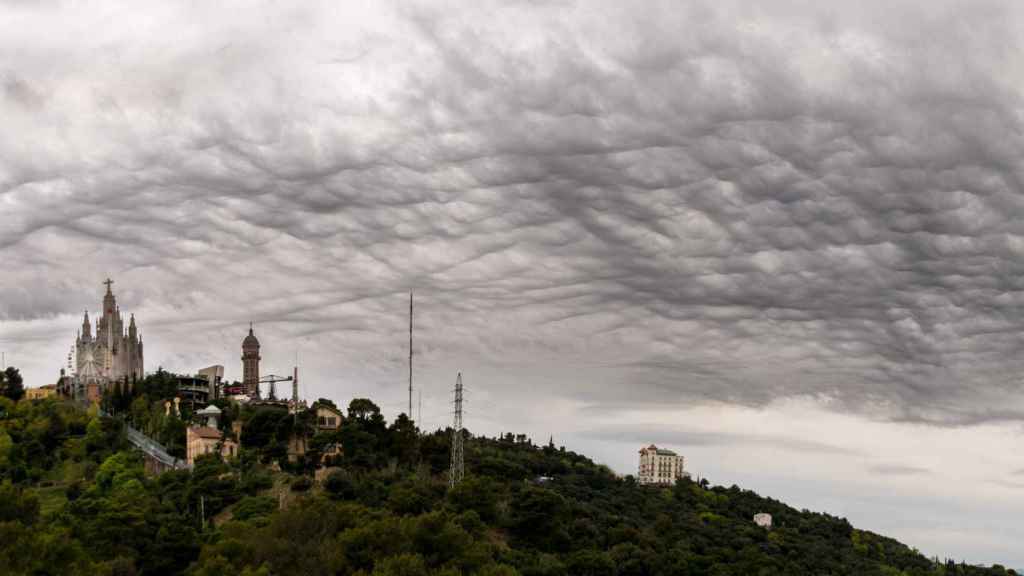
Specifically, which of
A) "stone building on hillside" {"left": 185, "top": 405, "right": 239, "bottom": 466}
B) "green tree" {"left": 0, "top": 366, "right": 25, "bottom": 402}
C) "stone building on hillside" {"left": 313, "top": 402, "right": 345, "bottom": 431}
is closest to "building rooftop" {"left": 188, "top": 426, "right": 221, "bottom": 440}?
"stone building on hillside" {"left": 185, "top": 405, "right": 239, "bottom": 466}

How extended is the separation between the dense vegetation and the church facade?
33.2 ft

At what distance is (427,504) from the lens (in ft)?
426

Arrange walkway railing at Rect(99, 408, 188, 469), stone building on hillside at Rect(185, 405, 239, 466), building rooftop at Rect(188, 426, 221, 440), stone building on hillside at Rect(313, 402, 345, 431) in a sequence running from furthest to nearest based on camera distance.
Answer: stone building on hillside at Rect(313, 402, 345, 431) < building rooftop at Rect(188, 426, 221, 440) < stone building on hillside at Rect(185, 405, 239, 466) < walkway railing at Rect(99, 408, 188, 469)

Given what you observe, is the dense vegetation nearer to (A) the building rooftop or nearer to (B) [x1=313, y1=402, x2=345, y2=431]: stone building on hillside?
(B) [x1=313, y1=402, x2=345, y2=431]: stone building on hillside

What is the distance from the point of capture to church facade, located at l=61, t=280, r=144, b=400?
18775cm

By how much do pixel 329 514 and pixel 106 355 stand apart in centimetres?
9358

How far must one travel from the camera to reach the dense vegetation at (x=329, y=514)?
98.6m

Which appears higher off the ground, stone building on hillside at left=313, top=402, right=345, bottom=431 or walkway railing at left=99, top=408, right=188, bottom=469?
stone building on hillside at left=313, top=402, right=345, bottom=431

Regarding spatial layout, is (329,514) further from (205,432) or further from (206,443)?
(205,432)

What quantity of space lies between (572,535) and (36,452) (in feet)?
213

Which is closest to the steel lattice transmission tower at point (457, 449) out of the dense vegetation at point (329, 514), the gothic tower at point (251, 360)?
the dense vegetation at point (329, 514)

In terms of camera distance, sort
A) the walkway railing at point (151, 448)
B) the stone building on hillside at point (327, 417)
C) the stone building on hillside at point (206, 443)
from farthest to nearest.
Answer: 1. the stone building on hillside at point (327, 417)
2. the stone building on hillside at point (206, 443)
3. the walkway railing at point (151, 448)

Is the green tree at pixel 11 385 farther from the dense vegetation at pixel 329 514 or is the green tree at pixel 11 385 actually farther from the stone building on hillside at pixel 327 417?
the stone building on hillside at pixel 327 417

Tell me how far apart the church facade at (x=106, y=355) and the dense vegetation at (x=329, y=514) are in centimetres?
1013
